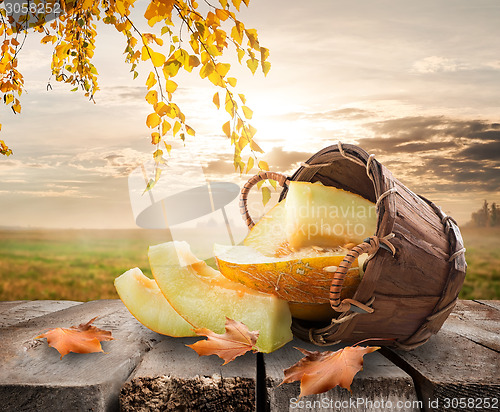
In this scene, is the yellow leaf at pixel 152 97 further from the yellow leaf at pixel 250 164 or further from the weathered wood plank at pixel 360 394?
the weathered wood plank at pixel 360 394


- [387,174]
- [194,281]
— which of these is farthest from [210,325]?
[387,174]

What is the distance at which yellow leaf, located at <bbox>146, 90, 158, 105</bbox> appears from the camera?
1360 mm

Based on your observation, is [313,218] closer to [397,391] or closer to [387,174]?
[387,174]

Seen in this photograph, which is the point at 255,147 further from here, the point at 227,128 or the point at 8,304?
the point at 8,304

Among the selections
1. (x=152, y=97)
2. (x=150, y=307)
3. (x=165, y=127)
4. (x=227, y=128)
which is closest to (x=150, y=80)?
(x=152, y=97)

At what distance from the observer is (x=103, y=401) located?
81 cm

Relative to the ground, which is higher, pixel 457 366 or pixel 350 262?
pixel 350 262

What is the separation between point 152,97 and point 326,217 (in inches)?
26.7

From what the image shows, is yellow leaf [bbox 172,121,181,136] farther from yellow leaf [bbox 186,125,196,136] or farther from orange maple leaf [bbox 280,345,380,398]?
orange maple leaf [bbox 280,345,380,398]

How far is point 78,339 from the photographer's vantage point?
3.46ft

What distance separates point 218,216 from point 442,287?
757mm

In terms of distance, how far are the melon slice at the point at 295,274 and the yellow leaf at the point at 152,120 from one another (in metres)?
0.56

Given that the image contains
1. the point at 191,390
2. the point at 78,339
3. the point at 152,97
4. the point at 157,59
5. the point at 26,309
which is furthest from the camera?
the point at 26,309

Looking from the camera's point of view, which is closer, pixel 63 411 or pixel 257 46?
pixel 63 411
